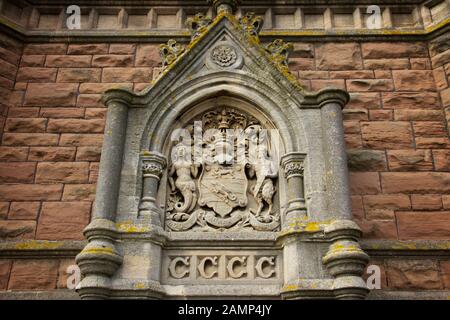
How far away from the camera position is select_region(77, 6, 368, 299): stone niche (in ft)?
16.0

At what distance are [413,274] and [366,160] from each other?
1.60m

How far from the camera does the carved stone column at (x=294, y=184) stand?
17.2 feet

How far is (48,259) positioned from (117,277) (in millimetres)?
1444

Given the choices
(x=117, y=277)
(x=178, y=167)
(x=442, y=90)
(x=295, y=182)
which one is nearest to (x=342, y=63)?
(x=442, y=90)

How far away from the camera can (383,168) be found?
20.7 ft

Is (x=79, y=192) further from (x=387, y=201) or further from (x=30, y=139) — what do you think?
(x=387, y=201)

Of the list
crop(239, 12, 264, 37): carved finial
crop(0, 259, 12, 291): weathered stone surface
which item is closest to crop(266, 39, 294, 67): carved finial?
crop(239, 12, 264, 37): carved finial

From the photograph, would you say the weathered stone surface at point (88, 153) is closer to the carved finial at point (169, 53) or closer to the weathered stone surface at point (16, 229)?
the weathered stone surface at point (16, 229)

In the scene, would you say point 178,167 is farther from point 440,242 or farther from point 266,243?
point 440,242

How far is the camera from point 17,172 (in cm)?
637

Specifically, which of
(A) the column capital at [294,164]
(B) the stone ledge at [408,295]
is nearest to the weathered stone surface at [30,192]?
(A) the column capital at [294,164]

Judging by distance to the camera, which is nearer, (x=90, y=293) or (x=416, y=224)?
(x=90, y=293)

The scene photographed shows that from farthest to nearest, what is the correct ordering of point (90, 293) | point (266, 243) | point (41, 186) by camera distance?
1. point (41, 186)
2. point (266, 243)
3. point (90, 293)

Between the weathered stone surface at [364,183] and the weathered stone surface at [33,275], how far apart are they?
3966 millimetres
